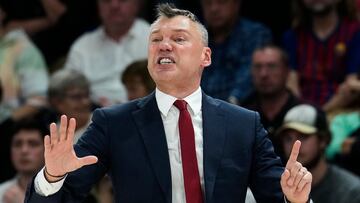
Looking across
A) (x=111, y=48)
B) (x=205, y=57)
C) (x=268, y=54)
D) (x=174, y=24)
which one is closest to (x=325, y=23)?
(x=268, y=54)

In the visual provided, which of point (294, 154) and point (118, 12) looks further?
point (118, 12)

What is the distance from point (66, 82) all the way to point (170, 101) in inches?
124

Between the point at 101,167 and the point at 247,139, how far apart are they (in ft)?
1.90

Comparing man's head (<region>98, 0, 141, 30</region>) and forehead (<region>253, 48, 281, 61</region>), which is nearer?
forehead (<region>253, 48, 281, 61</region>)

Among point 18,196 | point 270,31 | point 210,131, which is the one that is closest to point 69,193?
point 210,131

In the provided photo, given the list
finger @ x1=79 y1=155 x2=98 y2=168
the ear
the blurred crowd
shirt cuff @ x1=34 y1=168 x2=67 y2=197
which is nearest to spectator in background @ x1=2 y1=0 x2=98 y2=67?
the blurred crowd

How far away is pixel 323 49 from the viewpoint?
22.5 feet

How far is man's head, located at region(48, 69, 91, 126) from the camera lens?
21.5 ft

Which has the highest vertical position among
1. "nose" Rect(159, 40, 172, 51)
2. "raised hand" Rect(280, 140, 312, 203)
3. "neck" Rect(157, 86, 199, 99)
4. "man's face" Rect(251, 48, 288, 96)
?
"nose" Rect(159, 40, 172, 51)

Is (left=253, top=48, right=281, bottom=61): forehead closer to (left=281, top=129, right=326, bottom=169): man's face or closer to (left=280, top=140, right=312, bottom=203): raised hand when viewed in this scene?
(left=281, top=129, right=326, bottom=169): man's face

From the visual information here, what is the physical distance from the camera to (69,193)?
3.46m

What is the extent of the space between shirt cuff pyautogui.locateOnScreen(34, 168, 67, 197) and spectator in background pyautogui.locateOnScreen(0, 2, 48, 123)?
11.7 ft

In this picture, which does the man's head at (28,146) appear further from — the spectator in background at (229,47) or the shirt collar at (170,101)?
the shirt collar at (170,101)

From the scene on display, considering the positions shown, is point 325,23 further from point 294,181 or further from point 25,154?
point 294,181
